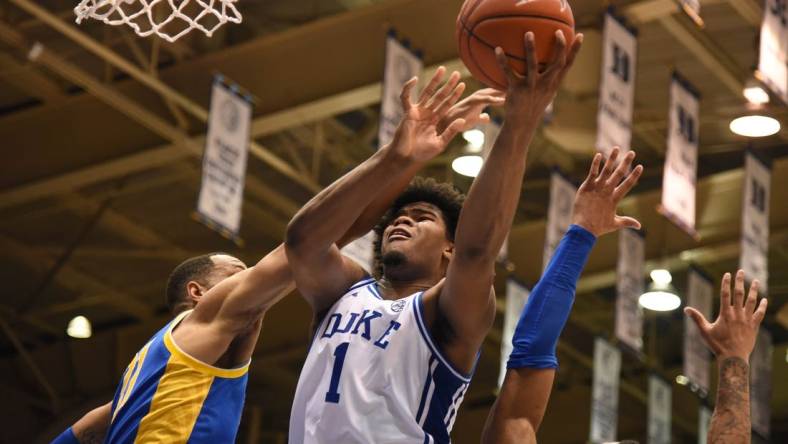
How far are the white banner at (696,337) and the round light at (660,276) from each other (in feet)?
3.32

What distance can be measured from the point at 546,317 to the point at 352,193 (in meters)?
0.78


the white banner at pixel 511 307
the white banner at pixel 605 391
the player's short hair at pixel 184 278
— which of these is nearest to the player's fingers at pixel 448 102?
the player's short hair at pixel 184 278

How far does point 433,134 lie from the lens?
4.93 meters

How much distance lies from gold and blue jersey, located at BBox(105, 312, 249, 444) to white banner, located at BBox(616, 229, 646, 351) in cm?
1057

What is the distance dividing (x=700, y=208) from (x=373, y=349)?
13.0 m

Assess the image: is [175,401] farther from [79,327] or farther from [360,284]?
[79,327]

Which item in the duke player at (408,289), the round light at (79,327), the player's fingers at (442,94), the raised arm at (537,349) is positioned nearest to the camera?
the duke player at (408,289)

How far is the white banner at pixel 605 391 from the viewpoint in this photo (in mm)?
17547

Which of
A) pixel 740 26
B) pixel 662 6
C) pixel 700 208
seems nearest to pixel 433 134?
pixel 662 6

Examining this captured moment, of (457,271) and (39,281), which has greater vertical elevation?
(39,281)

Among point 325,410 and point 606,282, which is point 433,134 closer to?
point 325,410

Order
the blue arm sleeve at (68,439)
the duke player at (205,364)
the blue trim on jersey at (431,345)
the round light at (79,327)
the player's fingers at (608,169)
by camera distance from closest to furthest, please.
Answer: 1. the blue trim on jersey at (431,345)
2. the player's fingers at (608,169)
3. the duke player at (205,364)
4. the blue arm sleeve at (68,439)
5. the round light at (79,327)

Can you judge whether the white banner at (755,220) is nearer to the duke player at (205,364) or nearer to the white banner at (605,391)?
the white banner at (605,391)

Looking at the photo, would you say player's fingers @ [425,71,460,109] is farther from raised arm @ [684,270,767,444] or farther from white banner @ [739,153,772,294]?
white banner @ [739,153,772,294]
